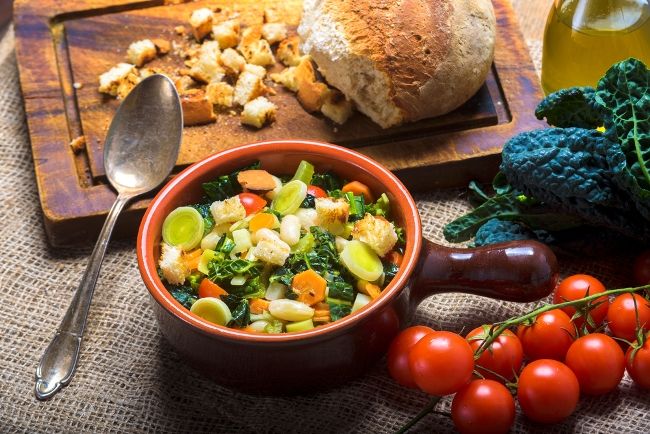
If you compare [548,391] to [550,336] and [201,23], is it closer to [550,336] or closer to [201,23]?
[550,336]

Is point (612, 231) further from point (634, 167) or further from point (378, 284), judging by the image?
point (378, 284)

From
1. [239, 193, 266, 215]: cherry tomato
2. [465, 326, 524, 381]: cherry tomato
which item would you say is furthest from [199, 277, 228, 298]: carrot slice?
[465, 326, 524, 381]: cherry tomato

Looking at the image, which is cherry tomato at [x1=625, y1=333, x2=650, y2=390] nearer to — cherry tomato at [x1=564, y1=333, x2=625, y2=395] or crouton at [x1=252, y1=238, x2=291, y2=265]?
cherry tomato at [x1=564, y1=333, x2=625, y2=395]

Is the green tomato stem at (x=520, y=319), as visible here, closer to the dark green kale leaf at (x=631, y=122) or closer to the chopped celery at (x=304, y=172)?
the dark green kale leaf at (x=631, y=122)

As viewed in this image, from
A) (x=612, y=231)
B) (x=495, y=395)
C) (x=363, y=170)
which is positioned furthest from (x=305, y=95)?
(x=495, y=395)

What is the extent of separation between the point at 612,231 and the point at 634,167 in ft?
1.16

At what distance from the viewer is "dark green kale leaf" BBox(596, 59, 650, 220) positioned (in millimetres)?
2717

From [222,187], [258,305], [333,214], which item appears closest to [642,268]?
[333,214]

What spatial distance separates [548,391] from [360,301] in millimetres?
562

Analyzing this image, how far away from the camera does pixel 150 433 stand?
2.67 meters

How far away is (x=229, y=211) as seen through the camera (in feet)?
8.93

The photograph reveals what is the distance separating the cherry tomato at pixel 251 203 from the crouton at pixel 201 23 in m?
1.06

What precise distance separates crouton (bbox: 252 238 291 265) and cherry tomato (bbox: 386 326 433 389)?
0.41m

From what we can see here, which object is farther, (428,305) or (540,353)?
(428,305)
